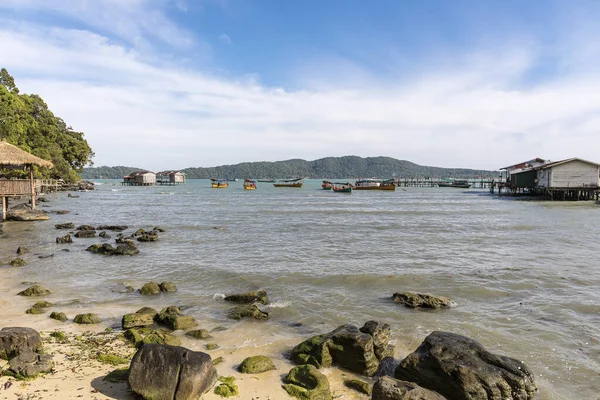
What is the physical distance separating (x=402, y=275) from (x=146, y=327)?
30.4ft

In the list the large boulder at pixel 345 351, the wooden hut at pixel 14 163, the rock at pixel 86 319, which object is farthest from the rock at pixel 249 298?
the wooden hut at pixel 14 163

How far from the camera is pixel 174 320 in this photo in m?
9.31

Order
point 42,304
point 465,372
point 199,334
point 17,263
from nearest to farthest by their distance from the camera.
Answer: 1. point 465,372
2. point 199,334
3. point 42,304
4. point 17,263

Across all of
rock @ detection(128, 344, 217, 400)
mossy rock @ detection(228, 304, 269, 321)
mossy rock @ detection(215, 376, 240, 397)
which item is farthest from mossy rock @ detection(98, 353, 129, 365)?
mossy rock @ detection(228, 304, 269, 321)

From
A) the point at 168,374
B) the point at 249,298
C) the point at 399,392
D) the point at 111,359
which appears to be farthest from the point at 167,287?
the point at 399,392

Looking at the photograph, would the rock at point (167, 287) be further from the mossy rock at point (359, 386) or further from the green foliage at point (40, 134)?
the green foliage at point (40, 134)

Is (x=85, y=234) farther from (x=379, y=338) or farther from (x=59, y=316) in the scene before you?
(x=379, y=338)

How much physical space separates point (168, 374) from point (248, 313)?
431cm

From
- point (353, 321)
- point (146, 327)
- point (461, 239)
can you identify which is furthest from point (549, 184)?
point (146, 327)

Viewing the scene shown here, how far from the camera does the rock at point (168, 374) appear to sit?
584cm

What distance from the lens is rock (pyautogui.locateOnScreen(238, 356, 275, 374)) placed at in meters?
7.14

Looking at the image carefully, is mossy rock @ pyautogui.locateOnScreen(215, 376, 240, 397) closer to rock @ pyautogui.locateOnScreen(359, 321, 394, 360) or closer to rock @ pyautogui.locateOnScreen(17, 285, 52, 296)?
rock @ pyautogui.locateOnScreen(359, 321, 394, 360)

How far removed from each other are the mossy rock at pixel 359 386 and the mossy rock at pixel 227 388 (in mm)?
1943

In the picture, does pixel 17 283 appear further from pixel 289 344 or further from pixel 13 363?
pixel 289 344
